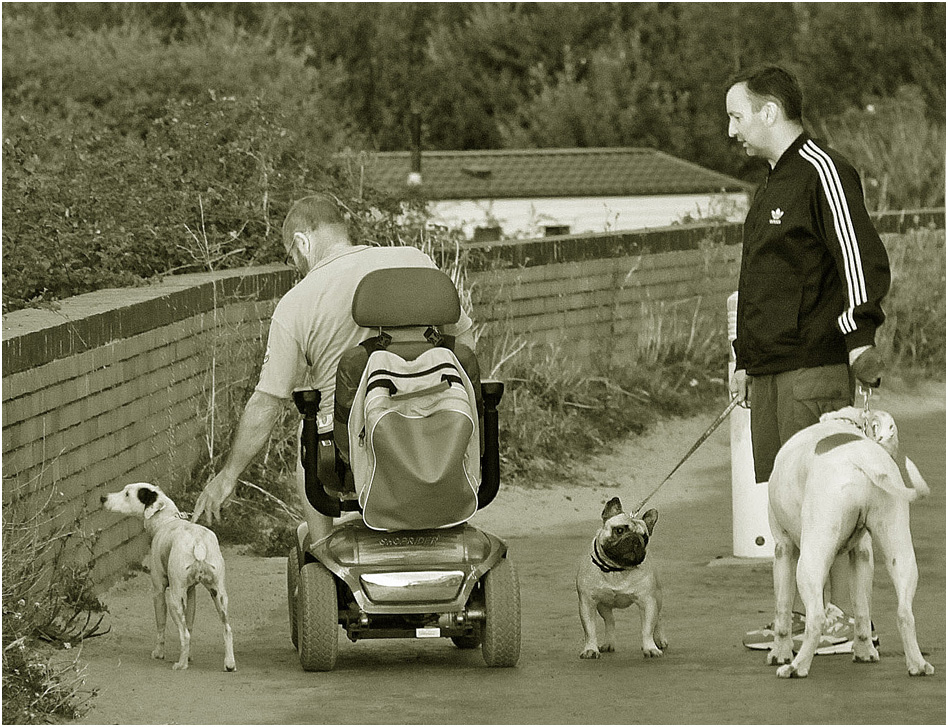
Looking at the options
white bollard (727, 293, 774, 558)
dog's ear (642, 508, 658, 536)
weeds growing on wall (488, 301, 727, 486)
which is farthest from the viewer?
weeds growing on wall (488, 301, 727, 486)

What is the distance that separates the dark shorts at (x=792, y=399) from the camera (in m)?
6.60

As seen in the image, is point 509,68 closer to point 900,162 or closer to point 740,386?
point 900,162

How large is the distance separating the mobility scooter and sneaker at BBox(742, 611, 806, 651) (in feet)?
3.27

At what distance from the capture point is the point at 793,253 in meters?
6.56

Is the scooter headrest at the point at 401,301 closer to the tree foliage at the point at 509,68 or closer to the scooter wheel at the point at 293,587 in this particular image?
the scooter wheel at the point at 293,587

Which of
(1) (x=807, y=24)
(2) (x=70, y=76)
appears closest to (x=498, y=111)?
(1) (x=807, y=24)

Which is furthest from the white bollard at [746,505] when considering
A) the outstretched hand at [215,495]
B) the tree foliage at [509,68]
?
the tree foliage at [509,68]

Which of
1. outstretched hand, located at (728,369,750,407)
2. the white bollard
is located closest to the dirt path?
the white bollard

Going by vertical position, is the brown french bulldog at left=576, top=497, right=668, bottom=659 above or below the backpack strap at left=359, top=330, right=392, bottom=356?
below

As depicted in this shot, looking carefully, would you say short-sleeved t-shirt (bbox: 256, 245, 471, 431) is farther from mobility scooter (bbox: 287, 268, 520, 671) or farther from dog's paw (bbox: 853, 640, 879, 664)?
dog's paw (bbox: 853, 640, 879, 664)

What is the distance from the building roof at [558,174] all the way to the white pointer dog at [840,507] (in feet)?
91.3

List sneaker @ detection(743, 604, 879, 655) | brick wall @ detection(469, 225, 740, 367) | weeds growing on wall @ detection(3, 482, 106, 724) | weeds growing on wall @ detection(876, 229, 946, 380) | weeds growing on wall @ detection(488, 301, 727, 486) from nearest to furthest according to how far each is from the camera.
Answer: weeds growing on wall @ detection(3, 482, 106, 724), sneaker @ detection(743, 604, 879, 655), weeds growing on wall @ detection(488, 301, 727, 486), brick wall @ detection(469, 225, 740, 367), weeds growing on wall @ detection(876, 229, 946, 380)

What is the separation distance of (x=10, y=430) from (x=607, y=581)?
2.42 metres

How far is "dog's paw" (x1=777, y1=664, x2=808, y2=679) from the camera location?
639 centimetres
